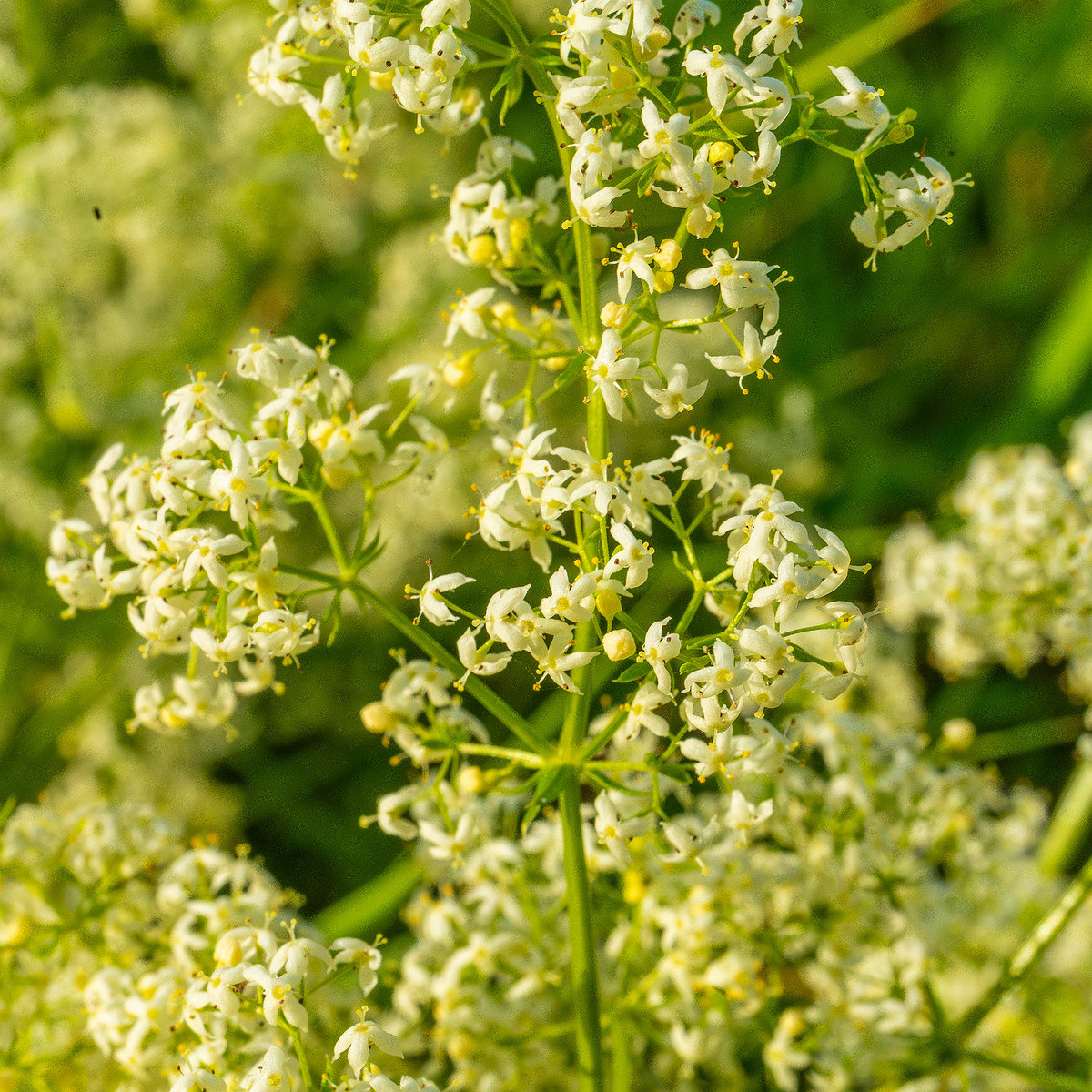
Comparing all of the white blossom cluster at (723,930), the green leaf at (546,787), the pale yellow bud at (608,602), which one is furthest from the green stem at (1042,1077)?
the pale yellow bud at (608,602)

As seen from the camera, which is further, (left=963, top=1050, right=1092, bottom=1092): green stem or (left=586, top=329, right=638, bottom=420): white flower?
(left=963, top=1050, right=1092, bottom=1092): green stem

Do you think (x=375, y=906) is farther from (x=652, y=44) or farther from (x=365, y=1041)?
(x=652, y=44)

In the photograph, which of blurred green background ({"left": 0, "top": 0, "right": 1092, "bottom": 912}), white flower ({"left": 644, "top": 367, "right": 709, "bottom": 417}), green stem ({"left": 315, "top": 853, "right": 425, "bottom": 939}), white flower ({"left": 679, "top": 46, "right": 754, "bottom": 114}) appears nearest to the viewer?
white flower ({"left": 679, "top": 46, "right": 754, "bottom": 114})

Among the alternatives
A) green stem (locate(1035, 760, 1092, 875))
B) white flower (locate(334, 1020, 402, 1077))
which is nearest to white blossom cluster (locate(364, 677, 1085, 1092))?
white flower (locate(334, 1020, 402, 1077))

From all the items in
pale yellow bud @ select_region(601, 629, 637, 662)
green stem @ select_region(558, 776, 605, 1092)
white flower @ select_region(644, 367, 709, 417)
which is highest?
white flower @ select_region(644, 367, 709, 417)

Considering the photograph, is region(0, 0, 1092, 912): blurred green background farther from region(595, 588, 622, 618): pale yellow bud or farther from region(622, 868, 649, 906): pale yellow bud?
region(595, 588, 622, 618): pale yellow bud

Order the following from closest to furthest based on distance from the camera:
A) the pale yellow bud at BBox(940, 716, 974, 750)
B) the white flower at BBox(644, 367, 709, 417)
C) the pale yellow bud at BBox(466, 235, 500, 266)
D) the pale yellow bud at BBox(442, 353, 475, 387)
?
the white flower at BBox(644, 367, 709, 417)
the pale yellow bud at BBox(466, 235, 500, 266)
the pale yellow bud at BBox(442, 353, 475, 387)
the pale yellow bud at BBox(940, 716, 974, 750)

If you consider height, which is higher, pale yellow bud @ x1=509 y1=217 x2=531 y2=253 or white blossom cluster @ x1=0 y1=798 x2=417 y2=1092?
pale yellow bud @ x1=509 y1=217 x2=531 y2=253

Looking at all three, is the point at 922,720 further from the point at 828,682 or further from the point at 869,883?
the point at 828,682
